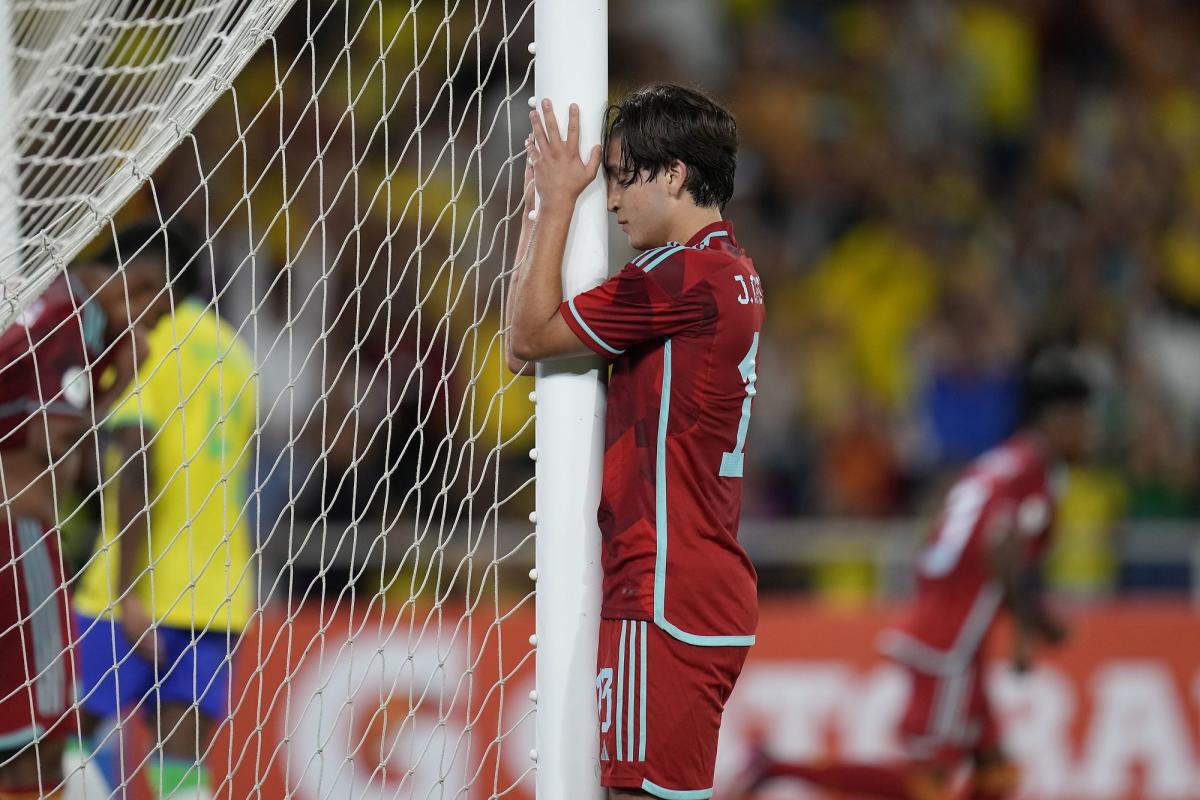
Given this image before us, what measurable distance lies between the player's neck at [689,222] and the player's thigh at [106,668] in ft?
7.71

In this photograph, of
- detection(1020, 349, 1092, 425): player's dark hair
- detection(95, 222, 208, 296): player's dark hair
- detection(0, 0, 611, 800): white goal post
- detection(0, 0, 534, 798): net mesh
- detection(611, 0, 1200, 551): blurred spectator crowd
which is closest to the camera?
detection(0, 0, 611, 800): white goal post

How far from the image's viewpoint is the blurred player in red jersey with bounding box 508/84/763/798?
254 centimetres

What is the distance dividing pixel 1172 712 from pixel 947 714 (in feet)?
4.48

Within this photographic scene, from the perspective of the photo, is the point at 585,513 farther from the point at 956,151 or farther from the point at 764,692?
the point at 956,151

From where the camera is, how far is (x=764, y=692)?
253 inches

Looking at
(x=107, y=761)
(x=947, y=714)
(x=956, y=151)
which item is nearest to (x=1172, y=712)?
(x=947, y=714)

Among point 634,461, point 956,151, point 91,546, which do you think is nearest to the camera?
point 634,461

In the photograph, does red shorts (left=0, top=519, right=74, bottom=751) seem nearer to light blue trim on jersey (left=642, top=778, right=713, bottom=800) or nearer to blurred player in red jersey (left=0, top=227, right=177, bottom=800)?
blurred player in red jersey (left=0, top=227, right=177, bottom=800)

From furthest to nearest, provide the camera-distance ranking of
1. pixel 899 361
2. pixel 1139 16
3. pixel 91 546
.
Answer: pixel 1139 16
pixel 899 361
pixel 91 546

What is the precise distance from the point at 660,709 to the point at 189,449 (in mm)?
2196

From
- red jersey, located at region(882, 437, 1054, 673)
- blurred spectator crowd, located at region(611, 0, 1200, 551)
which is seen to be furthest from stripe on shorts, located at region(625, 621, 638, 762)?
blurred spectator crowd, located at region(611, 0, 1200, 551)

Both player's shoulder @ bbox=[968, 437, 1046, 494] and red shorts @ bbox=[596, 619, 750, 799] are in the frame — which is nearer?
red shorts @ bbox=[596, 619, 750, 799]

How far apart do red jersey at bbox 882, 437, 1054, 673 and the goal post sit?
3.24 m

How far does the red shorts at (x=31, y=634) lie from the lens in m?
3.51
